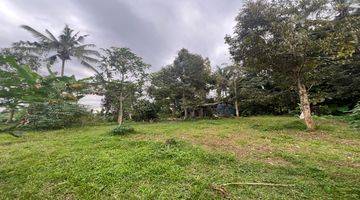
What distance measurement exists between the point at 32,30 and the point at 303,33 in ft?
60.0

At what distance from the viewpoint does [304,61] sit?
9.98 metres

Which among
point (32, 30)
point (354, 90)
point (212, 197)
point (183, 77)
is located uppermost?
point (32, 30)

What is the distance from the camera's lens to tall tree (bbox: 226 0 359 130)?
31.6 ft

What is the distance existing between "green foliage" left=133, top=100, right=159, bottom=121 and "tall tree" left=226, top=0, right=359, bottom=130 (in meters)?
8.71

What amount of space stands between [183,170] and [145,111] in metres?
13.3

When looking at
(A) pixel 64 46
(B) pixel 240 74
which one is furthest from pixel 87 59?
(B) pixel 240 74

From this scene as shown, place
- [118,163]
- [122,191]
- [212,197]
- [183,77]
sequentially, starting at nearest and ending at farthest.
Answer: [212,197] < [122,191] < [118,163] < [183,77]

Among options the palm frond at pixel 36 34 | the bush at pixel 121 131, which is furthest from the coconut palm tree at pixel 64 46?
the bush at pixel 121 131

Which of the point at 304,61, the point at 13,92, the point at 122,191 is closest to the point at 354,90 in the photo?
the point at 304,61

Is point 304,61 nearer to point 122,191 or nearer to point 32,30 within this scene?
point 122,191

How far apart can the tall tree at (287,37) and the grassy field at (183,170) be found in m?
3.42

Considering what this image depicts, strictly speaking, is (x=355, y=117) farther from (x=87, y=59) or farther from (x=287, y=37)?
(x=87, y=59)

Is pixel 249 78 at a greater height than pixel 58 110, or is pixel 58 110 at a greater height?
pixel 249 78

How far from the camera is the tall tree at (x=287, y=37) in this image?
379 inches
